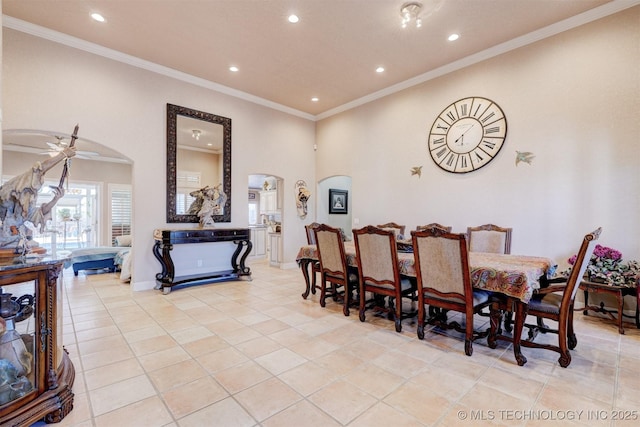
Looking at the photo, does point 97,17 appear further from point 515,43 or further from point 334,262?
point 515,43

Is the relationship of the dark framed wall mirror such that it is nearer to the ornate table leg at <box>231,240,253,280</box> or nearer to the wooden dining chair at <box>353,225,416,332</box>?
the ornate table leg at <box>231,240,253,280</box>

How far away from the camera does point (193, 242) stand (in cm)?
Result: 493

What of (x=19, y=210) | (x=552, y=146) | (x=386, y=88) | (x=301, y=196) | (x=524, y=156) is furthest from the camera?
(x=301, y=196)

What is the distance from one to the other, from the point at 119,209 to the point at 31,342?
8.26m

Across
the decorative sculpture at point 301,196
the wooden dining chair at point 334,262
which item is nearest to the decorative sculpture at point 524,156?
the wooden dining chair at point 334,262

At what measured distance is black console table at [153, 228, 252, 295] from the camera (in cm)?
468

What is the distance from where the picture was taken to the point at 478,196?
4512 mm

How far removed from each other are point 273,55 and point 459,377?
15.4 ft

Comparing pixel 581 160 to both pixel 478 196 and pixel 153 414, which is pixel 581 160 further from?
pixel 153 414

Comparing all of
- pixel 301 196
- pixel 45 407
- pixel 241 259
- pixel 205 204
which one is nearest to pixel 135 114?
pixel 205 204

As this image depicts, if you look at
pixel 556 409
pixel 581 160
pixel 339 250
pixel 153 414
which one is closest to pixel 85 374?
pixel 153 414

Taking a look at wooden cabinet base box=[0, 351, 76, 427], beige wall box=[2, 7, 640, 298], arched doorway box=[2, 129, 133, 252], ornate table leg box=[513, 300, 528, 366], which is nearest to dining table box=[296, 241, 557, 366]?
ornate table leg box=[513, 300, 528, 366]

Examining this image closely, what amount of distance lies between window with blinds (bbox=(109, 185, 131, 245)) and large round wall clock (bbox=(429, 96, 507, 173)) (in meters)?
8.69

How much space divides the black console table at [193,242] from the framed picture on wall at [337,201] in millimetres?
2696
